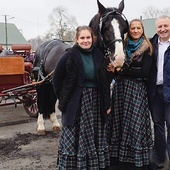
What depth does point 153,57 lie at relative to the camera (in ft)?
12.0

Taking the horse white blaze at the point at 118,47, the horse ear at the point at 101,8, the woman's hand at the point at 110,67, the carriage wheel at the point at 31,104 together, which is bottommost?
the carriage wheel at the point at 31,104

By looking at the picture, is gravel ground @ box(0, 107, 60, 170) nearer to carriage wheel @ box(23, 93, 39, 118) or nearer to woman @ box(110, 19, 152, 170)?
carriage wheel @ box(23, 93, 39, 118)

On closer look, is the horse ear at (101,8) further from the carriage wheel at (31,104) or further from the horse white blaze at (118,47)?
the carriage wheel at (31,104)

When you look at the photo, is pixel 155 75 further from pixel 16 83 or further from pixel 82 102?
pixel 16 83

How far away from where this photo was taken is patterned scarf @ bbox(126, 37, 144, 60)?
355 centimetres

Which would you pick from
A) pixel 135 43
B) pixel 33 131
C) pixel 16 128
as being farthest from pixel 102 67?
pixel 16 128

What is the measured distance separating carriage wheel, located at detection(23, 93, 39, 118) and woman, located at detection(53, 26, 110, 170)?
12.5 ft

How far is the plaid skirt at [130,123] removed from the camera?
360cm

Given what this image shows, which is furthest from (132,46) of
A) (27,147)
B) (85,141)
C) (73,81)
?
(27,147)

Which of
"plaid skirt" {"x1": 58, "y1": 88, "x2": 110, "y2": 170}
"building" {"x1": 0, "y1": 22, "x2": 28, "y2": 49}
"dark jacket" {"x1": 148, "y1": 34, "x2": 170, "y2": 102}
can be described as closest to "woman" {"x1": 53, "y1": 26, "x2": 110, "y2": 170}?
"plaid skirt" {"x1": 58, "y1": 88, "x2": 110, "y2": 170}

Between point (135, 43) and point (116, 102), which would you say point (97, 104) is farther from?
point (135, 43)

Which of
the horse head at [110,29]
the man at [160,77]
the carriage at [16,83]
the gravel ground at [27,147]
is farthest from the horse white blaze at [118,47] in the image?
the carriage at [16,83]

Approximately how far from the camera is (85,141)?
338 centimetres

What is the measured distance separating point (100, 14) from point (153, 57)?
2.61ft
